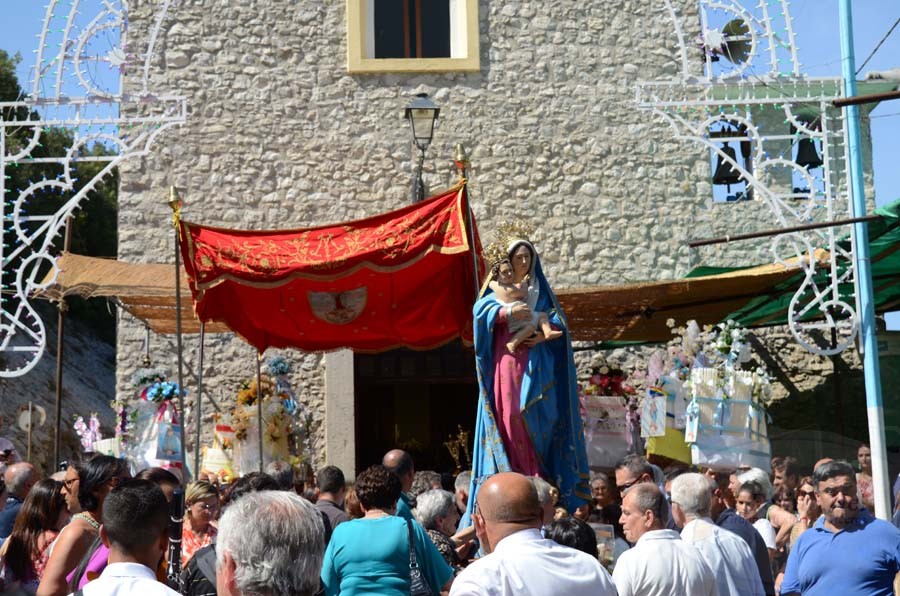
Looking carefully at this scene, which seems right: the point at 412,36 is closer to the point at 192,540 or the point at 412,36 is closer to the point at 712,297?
the point at 712,297

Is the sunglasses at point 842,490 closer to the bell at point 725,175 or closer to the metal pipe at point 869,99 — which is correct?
the metal pipe at point 869,99

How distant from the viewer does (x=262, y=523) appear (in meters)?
3.23

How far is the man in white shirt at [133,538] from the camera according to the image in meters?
3.48

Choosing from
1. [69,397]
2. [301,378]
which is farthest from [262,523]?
[69,397]

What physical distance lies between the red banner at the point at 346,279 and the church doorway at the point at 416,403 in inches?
129

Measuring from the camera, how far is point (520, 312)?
26.2ft

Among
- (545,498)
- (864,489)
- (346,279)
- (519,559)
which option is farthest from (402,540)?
(346,279)

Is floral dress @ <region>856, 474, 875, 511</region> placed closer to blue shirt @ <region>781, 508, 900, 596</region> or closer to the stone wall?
blue shirt @ <region>781, 508, 900, 596</region>

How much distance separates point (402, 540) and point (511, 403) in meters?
2.88

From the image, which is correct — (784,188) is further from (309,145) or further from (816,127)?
Answer: (309,145)

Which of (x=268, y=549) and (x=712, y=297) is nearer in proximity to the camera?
(x=268, y=549)

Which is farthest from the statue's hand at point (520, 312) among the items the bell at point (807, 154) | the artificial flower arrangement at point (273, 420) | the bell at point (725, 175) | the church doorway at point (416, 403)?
the bell at point (725, 175)

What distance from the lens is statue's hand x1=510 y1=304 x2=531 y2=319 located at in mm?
7977

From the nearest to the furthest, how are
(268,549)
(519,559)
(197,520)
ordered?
(268,549) → (519,559) → (197,520)
